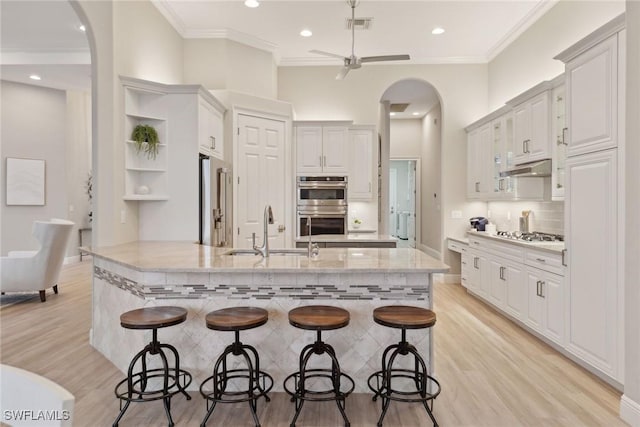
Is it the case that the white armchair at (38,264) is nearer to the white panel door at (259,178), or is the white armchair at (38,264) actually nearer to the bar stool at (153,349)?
the white panel door at (259,178)

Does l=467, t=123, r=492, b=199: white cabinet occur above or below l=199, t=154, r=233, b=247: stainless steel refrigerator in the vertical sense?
above

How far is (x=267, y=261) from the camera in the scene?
2713mm

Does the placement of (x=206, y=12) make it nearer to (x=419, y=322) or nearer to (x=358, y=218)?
(x=358, y=218)

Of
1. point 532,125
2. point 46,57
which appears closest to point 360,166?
point 532,125

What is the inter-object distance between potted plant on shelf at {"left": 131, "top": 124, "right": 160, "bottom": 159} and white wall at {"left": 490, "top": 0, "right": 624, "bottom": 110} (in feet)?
14.7

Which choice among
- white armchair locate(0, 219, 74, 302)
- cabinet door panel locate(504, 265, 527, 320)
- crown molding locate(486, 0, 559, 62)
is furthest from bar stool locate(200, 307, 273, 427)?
crown molding locate(486, 0, 559, 62)

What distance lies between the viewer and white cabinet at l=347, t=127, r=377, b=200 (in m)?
6.15

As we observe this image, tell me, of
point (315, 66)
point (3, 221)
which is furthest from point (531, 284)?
point (3, 221)

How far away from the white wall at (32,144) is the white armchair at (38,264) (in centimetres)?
248

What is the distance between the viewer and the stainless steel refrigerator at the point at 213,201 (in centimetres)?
416

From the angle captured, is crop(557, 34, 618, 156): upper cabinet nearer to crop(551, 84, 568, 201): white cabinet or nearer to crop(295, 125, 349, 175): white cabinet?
crop(551, 84, 568, 201): white cabinet

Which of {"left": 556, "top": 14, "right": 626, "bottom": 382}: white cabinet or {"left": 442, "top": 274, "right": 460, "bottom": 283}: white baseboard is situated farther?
{"left": 442, "top": 274, "right": 460, "bottom": 283}: white baseboard

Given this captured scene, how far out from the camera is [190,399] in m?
2.59

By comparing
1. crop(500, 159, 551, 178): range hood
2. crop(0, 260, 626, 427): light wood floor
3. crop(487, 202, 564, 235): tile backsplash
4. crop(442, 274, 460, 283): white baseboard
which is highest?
crop(500, 159, 551, 178): range hood
